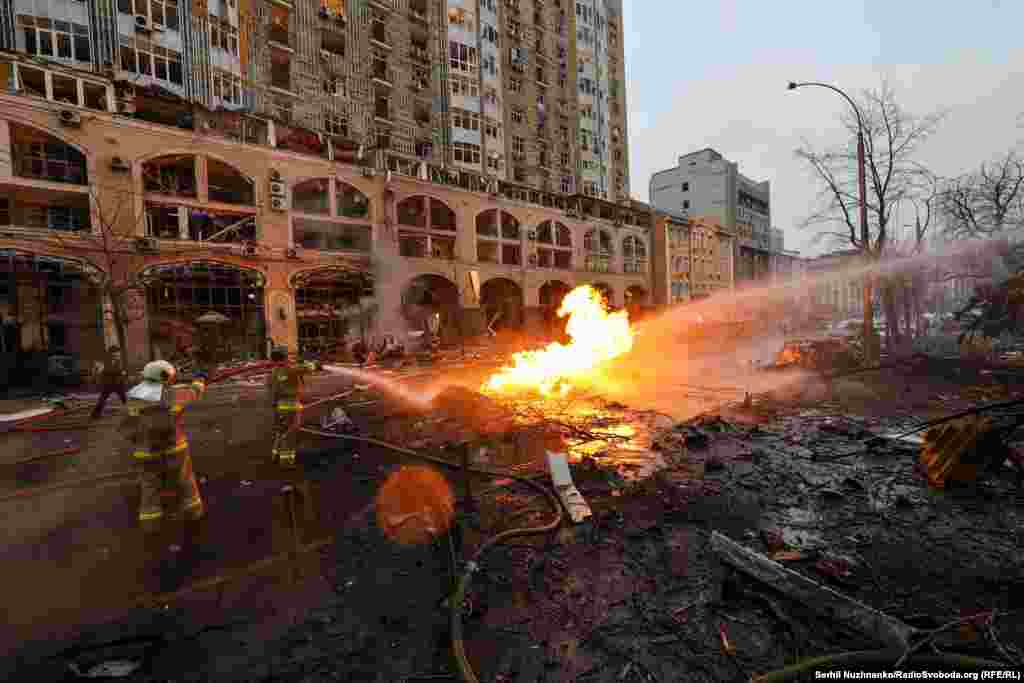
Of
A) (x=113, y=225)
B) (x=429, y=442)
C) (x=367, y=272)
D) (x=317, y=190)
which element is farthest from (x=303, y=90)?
(x=429, y=442)

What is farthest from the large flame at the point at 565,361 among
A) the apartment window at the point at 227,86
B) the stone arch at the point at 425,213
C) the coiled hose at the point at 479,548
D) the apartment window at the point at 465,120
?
the apartment window at the point at 227,86

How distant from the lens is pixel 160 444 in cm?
491

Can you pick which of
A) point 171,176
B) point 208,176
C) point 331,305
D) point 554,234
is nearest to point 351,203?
point 331,305

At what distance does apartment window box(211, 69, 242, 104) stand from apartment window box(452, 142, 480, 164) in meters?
15.8

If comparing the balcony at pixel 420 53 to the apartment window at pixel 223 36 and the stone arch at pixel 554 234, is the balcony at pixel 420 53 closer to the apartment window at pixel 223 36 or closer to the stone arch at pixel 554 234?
the apartment window at pixel 223 36

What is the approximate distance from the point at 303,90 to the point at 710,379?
32.9m

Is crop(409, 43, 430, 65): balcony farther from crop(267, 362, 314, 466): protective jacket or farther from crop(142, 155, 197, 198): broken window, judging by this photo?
crop(267, 362, 314, 466): protective jacket

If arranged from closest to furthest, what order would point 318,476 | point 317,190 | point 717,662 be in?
point 717,662, point 318,476, point 317,190

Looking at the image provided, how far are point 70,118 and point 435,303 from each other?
20.6 m

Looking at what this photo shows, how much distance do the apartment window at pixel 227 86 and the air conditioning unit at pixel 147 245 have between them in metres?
12.1

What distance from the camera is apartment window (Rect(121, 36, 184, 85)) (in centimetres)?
2267

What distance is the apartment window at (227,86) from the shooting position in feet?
83.8

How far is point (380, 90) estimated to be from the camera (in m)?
32.7

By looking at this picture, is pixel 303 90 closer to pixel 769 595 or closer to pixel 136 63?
pixel 136 63
